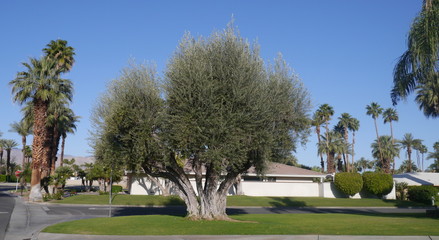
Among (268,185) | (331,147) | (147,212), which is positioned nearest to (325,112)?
(331,147)

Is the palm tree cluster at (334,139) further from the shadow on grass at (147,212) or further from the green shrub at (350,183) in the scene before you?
the shadow on grass at (147,212)

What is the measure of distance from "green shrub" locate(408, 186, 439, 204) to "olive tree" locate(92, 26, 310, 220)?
3408 cm

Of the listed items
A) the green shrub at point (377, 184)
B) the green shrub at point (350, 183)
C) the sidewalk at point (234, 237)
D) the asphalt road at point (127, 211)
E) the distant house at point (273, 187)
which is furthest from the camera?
the green shrub at point (377, 184)

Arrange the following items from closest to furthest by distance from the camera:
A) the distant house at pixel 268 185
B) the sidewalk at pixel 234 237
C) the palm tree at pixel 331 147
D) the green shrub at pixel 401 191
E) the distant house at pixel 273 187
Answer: the sidewalk at pixel 234 237
the distant house at pixel 268 185
the distant house at pixel 273 187
the green shrub at pixel 401 191
the palm tree at pixel 331 147

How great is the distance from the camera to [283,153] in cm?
1958

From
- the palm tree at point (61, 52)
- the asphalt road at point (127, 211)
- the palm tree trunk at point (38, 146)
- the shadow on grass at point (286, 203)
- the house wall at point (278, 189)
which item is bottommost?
the shadow on grass at point (286, 203)

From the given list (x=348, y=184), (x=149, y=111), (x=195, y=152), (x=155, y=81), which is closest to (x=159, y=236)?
(x=195, y=152)

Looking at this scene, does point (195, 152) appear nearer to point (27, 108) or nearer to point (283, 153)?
point (283, 153)

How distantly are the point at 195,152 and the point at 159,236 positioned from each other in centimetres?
438

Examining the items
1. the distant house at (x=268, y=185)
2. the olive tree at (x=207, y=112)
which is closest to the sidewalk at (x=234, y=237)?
the olive tree at (x=207, y=112)

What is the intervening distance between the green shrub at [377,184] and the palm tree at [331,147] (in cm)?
2507

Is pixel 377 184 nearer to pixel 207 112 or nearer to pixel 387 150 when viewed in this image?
pixel 207 112

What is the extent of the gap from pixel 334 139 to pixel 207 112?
65564mm

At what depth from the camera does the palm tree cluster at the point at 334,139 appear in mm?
72188
